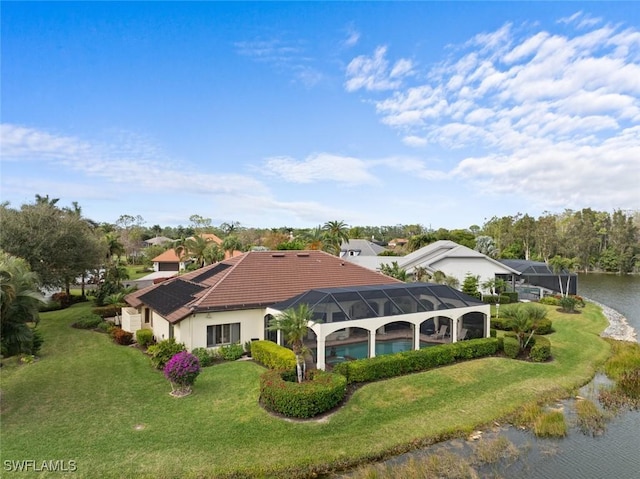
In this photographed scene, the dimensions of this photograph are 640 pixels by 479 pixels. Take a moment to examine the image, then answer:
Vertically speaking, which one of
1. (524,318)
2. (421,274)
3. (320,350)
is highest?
(421,274)

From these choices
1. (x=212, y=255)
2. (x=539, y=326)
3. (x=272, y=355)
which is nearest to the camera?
(x=272, y=355)

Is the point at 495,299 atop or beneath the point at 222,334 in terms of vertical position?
beneath

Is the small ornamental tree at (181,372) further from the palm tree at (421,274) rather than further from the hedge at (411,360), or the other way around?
the palm tree at (421,274)

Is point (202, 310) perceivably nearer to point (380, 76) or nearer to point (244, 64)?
point (244, 64)

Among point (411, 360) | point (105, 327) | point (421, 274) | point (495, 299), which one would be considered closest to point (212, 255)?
point (105, 327)

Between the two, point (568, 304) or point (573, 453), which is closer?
point (573, 453)

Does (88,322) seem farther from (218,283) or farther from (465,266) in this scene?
(465,266)

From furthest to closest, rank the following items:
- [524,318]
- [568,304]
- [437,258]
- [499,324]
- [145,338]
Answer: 1. [437,258]
2. [568,304]
3. [499,324]
4. [145,338]
5. [524,318]
